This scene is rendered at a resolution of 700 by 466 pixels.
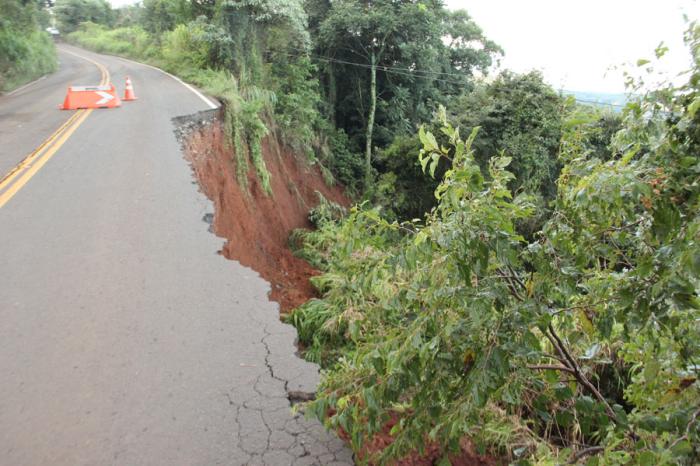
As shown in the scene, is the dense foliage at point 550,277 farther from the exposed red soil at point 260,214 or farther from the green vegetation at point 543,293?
the exposed red soil at point 260,214

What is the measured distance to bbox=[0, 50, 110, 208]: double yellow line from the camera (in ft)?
26.8

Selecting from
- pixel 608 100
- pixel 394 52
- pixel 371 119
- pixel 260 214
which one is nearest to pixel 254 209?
pixel 260 214

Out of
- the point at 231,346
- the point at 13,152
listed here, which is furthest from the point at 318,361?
the point at 13,152

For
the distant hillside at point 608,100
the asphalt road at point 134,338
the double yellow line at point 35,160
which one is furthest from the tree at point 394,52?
the distant hillside at point 608,100

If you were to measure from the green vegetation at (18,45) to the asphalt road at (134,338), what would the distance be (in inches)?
582

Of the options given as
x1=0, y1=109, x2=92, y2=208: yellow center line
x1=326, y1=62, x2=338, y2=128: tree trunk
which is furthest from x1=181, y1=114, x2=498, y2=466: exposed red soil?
x1=326, y1=62, x2=338, y2=128: tree trunk

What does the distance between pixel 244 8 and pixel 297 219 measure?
26.0 feet

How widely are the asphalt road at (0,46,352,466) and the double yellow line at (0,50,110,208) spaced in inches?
5.2

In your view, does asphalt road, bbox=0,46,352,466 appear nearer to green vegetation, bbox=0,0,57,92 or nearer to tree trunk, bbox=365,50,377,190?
tree trunk, bbox=365,50,377,190

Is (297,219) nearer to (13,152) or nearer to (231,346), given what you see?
(13,152)

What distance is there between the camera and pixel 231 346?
5004mm

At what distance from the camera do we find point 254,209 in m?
12.4

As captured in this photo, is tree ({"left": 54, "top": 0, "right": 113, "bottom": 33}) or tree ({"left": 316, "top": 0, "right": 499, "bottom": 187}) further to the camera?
tree ({"left": 54, "top": 0, "right": 113, "bottom": 33})

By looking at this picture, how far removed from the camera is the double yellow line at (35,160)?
322 inches
